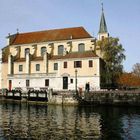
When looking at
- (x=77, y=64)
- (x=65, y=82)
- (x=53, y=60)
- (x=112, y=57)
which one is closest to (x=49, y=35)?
(x=53, y=60)

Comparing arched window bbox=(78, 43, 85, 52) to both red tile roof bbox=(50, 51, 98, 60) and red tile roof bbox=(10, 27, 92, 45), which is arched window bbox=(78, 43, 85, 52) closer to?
red tile roof bbox=(10, 27, 92, 45)

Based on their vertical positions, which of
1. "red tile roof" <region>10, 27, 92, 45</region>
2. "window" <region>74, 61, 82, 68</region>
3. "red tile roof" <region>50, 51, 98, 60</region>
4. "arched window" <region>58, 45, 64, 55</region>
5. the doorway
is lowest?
the doorway

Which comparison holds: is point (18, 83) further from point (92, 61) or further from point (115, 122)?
point (115, 122)

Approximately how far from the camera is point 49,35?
251 ft

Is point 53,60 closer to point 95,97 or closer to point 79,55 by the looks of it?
point 79,55

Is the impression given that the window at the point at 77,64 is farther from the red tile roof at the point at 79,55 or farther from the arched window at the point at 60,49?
the arched window at the point at 60,49

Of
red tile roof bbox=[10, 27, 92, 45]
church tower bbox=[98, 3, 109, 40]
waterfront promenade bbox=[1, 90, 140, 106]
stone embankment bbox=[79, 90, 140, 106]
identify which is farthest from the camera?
church tower bbox=[98, 3, 109, 40]

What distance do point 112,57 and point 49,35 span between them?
21405mm

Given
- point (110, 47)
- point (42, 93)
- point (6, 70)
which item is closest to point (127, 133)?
point (42, 93)

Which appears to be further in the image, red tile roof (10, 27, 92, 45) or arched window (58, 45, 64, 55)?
arched window (58, 45, 64, 55)

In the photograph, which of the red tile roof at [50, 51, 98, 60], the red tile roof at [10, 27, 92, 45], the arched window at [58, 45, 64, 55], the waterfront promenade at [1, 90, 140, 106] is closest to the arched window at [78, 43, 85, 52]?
the red tile roof at [10, 27, 92, 45]

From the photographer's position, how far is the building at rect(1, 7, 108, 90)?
6291 cm

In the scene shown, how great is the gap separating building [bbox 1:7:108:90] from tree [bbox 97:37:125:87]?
1.73 m

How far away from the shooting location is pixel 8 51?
262ft
